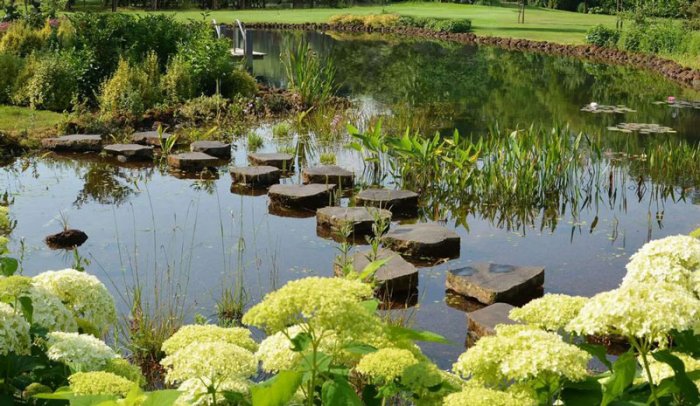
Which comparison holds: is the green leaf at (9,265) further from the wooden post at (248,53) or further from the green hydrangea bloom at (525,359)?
the wooden post at (248,53)

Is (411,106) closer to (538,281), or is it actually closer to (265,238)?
(265,238)

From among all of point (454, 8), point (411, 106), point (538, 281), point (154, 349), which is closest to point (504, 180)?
point (538, 281)

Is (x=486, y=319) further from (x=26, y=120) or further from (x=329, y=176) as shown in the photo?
(x=26, y=120)

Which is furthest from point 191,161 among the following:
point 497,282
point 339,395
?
point 339,395

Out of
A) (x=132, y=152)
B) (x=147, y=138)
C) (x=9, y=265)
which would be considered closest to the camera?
(x=9, y=265)

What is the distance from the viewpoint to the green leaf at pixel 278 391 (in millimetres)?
1851

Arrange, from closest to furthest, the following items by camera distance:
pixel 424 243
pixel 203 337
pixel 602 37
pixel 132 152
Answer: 1. pixel 203 337
2. pixel 424 243
3. pixel 132 152
4. pixel 602 37

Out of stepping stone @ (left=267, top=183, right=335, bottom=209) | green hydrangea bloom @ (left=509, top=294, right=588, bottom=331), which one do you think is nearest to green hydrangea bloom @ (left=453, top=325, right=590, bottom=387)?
green hydrangea bloom @ (left=509, top=294, right=588, bottom=331)

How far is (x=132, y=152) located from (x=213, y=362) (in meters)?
9.26

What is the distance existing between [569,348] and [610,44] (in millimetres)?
28383

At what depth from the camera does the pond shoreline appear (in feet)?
73.3

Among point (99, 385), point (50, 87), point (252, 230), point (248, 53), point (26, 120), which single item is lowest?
point (252, 230)

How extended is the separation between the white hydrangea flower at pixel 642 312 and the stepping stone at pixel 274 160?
330 inches

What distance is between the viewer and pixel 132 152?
1093 centimetres
